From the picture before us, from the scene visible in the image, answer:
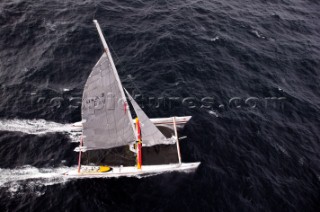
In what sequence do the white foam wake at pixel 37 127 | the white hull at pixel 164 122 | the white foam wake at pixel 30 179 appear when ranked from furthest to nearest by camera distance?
the white hull at pixel 164 122 < the white foam wake at pixel 37 127 < the white foam wake at pixel 30 179

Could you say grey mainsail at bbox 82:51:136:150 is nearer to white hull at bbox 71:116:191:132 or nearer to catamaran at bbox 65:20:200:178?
catamaran at bbox 65:20:200:178

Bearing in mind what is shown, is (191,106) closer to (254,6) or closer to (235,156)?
(235,156)

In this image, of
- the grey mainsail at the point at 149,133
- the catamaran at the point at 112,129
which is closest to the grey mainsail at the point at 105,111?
the catamaran at the point at 112,129

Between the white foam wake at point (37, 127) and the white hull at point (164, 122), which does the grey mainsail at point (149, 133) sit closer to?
the white hull at point (164, 122)

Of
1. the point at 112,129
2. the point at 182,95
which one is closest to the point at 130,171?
the point at 112,129

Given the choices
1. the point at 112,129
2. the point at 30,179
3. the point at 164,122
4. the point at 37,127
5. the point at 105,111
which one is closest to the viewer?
the point at 105,111

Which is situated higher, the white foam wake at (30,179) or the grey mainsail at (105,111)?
the grey mainsail at (105,111)

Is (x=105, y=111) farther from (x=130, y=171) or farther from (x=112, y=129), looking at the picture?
(x=130, y=171)

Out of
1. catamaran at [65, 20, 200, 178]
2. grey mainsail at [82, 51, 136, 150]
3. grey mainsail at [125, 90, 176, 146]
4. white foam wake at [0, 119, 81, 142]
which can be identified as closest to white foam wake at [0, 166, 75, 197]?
catamaran at [65, 20, 200, 178]
